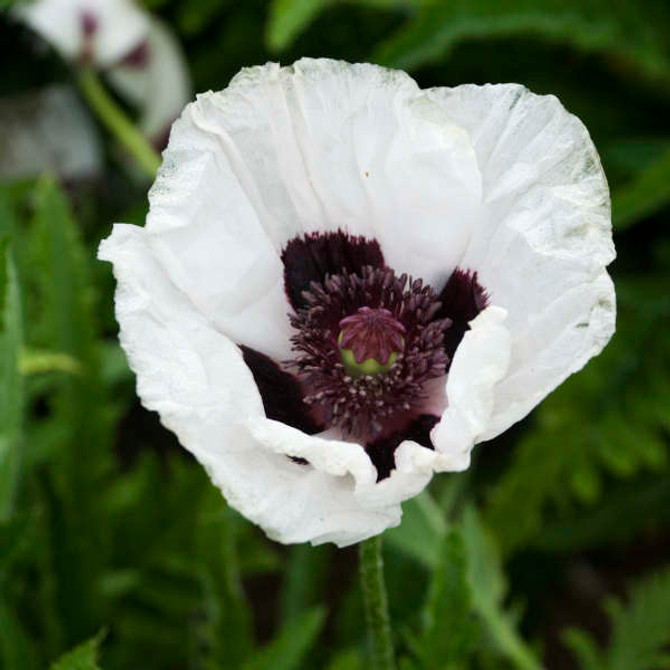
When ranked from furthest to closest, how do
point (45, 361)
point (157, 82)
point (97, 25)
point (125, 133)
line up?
point (157, 82)
point (97, 25)
point (125, 133)
point (45, 361)

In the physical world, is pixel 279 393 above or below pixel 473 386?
below

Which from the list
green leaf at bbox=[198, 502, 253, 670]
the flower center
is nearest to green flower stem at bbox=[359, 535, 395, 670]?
the flower center

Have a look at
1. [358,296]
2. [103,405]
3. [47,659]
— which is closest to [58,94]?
[103,405]

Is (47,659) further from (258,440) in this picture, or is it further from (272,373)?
(258,440)

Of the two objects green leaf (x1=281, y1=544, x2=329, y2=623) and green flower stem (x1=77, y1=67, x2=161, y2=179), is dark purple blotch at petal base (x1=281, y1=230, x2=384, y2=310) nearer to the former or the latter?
green leaf (x1=281, y1=544, x2=329, y2=623)

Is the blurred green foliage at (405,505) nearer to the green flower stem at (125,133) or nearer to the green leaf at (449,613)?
the green leaf at (449,613)

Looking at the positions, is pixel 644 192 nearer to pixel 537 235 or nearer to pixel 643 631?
pixel 643 631

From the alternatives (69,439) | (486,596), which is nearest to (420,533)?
(486,596)
